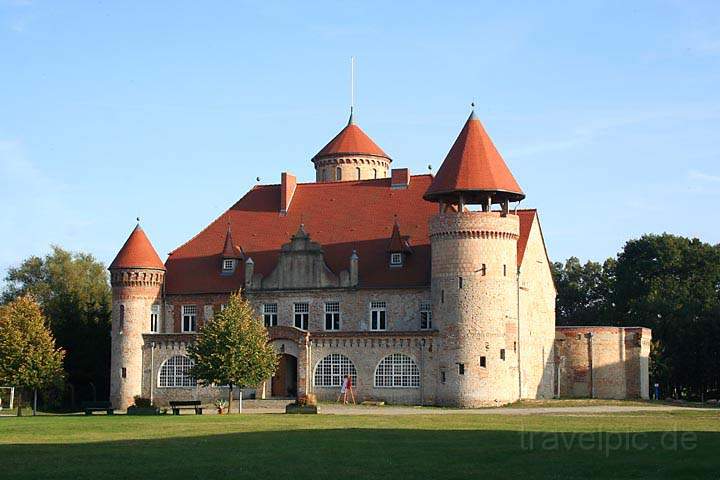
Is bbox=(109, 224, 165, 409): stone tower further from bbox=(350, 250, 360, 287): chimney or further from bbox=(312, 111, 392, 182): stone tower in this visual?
bbox=(312, 111, 392, 182): stone tower

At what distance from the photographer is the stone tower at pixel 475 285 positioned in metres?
62.7

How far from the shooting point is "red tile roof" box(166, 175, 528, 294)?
2699 inches

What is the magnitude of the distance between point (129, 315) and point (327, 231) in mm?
12308

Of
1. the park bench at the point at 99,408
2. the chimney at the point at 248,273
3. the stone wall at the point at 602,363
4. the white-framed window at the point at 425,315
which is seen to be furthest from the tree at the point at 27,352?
the stone wall at the point at 602,363

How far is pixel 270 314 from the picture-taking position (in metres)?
70.2

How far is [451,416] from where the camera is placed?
1946 inches

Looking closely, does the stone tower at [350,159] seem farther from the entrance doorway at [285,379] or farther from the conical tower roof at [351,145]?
the entrance doorway at [285,379]

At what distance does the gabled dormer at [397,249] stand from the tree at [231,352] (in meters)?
11.1

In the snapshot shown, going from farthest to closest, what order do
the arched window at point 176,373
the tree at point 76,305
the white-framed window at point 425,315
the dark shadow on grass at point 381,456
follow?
1. the tree at point 76,305
2. the arched window at point 176,373
3. the white-framed window at point 425,315
4. the dark shadow on grass at point 381,456

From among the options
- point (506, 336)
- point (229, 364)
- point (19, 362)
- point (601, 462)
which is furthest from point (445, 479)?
point (19, 362)

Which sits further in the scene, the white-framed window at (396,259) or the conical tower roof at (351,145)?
the conical tower roof at (351,145)

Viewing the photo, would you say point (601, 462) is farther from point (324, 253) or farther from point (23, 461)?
point (324, 253)

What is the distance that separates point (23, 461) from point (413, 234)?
1648 inches

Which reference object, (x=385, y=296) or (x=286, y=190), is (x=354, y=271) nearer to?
(x=385, y=296)
